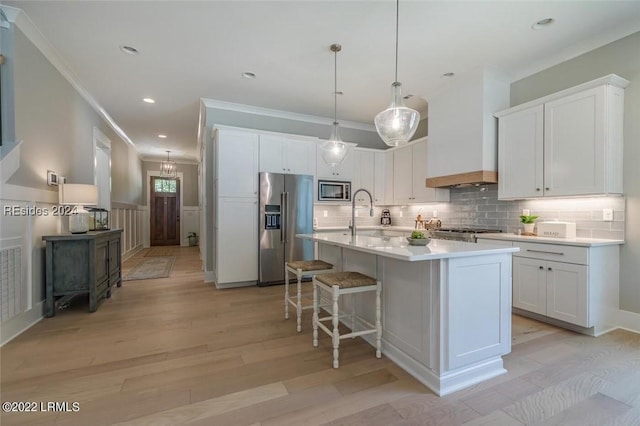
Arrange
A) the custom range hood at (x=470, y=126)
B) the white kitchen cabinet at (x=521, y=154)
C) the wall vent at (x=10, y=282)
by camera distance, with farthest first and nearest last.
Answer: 1. the custom range hood at (x=470, y=126)
2. the white kitchen cabinet at (x=521, y=154)
3. the wall vent at (x=10, y=282)

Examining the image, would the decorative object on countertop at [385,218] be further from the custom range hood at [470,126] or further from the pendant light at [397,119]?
the pendant light at [397,119]

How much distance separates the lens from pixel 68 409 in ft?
5.45

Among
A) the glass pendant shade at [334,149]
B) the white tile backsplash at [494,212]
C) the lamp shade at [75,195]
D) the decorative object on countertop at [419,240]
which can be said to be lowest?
the decorative object on countertop at [419,240]

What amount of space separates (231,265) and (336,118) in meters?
3.17

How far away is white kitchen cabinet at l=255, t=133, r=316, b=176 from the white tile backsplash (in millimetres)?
863

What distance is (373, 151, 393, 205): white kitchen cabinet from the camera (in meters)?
5.48

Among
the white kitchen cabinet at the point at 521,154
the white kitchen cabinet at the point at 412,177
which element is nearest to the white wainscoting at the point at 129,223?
the white kitchen cabinet at the point at 412,177

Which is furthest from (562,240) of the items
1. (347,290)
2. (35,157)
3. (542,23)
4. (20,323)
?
(35,157)

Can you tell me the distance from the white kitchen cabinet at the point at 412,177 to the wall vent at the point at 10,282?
191 inches

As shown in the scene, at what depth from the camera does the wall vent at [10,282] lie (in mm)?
2391

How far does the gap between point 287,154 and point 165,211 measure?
6.94 m

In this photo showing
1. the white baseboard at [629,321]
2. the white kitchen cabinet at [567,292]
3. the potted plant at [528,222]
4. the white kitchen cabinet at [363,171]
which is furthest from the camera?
the white kitchen cabinet at [363,171]

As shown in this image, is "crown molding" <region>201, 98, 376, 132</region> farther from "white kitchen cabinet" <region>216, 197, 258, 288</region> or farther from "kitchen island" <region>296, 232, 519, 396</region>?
"kitchen island" <region>296, 232, 519, 396</region>

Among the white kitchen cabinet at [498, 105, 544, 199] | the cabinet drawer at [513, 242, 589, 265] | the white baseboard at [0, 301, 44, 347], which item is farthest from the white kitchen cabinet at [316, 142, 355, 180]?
the white baseboard at [0, 301, 44, 347]
